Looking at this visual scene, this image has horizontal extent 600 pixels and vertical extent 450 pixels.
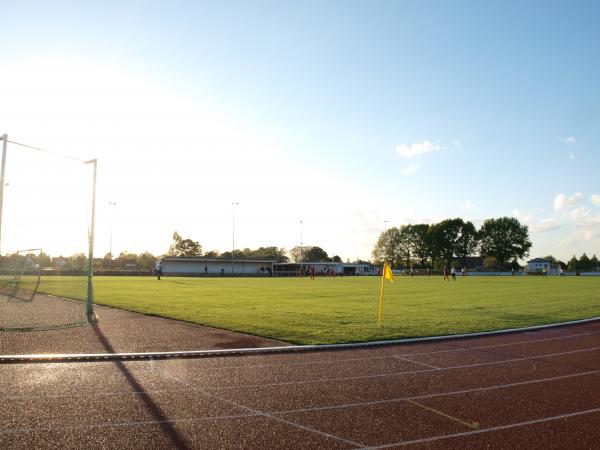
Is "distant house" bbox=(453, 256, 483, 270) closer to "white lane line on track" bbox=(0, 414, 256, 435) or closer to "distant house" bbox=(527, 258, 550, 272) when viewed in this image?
"distant house" bbox=(527, 258, 550, 272)

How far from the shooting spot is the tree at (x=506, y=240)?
132 metres

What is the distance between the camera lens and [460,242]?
136 meters

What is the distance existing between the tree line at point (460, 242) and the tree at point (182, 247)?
192 ft

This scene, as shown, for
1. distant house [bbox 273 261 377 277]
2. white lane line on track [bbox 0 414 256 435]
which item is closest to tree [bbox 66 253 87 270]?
white lane line on track [bbox 0 414 256 435]

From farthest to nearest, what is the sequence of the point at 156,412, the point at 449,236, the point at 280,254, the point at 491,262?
1. the point at 280,254
2. the point at 449,236
3. the point at 491,262
4. the point at 156,412

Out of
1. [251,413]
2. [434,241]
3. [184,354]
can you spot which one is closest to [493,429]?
[251,413]

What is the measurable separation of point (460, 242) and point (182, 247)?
8364cm

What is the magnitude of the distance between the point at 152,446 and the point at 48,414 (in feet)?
6.46

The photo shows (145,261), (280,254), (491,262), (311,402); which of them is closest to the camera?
(311,402)

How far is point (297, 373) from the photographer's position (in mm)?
8602

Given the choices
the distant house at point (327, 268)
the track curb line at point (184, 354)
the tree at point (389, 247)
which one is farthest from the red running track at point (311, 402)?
the tree at point (389, 247)

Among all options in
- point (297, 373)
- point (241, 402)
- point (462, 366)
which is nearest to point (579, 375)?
point (462, 366)

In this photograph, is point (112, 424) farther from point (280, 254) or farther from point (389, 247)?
point (280, 254)

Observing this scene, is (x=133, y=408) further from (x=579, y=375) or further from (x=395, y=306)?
(x=395, y=306)
